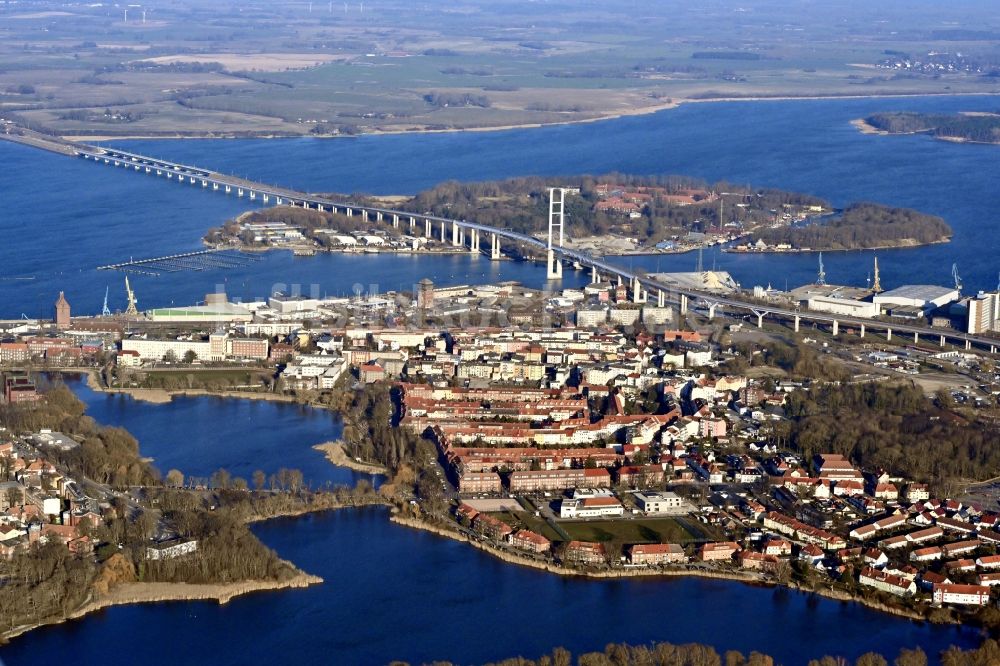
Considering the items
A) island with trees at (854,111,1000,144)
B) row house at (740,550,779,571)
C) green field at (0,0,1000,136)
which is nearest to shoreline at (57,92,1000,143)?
green field at (0,0,1000,136)

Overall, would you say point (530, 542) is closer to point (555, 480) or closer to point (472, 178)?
point (555, 480)

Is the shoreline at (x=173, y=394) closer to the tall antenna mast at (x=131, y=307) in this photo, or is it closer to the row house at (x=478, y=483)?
the tall antenna mast at (x=131, y=307)

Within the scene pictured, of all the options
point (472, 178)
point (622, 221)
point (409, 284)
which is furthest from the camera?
point (472, 178)

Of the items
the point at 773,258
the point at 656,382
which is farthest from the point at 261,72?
the point at 656,382

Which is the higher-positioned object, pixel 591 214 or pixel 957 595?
pixel 591 214

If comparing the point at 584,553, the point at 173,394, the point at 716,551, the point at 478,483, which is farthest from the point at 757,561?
the point at 173,394

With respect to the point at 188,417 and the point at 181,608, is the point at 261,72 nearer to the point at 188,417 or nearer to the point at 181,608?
the point at 188,417

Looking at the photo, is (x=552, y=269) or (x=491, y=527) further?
(x=552, y=269)
